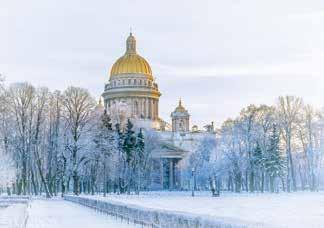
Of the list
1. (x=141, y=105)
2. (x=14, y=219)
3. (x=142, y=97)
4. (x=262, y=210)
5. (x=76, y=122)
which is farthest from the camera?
(x=142, y=97)

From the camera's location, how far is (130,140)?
7894 centimetres

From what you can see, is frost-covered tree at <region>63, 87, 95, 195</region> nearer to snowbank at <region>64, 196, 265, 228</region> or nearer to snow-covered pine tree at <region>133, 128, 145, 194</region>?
snow-covered pine tree at <region>133, 128, 145, 194</region>

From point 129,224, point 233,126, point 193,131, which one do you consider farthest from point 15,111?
point 193,131

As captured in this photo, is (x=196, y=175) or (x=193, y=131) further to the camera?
(x=193, y=131)

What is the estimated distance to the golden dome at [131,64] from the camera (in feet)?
417

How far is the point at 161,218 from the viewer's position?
880 inches

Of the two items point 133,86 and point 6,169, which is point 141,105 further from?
point 6,169

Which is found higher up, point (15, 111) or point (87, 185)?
point (15, 111)

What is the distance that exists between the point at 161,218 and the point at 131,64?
10575 cm

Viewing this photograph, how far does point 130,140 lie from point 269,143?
16992 mm

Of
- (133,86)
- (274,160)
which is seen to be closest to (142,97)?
(133,86)

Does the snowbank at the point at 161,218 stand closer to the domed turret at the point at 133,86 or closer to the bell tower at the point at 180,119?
the domed turret at the point at 133,86

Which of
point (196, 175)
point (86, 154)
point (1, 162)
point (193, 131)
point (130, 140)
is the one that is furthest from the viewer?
point (193, 131)

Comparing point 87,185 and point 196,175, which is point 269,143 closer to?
point 196,175
